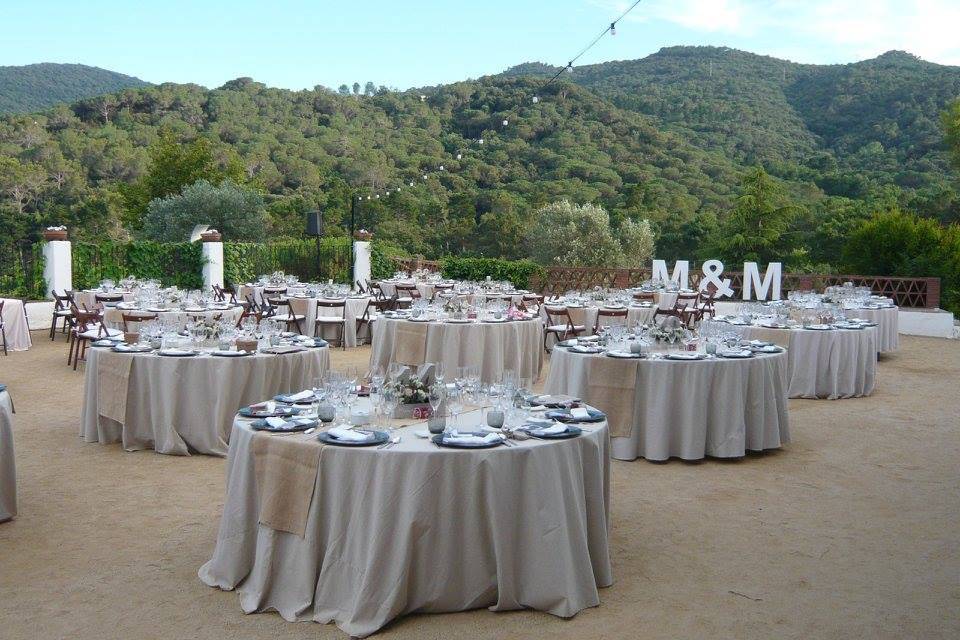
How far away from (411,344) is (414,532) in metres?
5.68

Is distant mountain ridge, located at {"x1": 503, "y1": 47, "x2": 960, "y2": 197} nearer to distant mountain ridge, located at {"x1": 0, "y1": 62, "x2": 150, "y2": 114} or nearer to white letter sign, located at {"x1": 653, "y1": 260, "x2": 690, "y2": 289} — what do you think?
white letter sign, located at {"x1": 653, "y1": 260, "x2": 690, "y2": 289}

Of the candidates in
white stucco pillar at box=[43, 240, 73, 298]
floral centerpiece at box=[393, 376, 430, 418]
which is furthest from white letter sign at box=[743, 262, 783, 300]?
floral centerpiece at box=[393, 376, 430, 418]

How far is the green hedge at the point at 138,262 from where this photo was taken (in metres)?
15.7

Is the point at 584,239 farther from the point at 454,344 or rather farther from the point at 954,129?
the point at 454,344

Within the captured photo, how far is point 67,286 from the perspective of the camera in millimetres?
15094

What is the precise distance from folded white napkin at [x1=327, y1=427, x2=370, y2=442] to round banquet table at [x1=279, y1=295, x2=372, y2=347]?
8.64m

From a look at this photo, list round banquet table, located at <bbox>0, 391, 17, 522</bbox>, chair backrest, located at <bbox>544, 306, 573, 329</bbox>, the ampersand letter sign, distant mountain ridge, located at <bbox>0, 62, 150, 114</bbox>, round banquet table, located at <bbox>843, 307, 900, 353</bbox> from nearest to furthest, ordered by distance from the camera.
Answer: round banquet table, located at <bbox>0, 391, 17, 522</bbox>, chair backrest, located at <bbox>544, 306, 573, 329</bbox>, round banquet table, located at <bbox>843, 307, 900, 353</bbox>, the ampersand letter sign, distant mountain ridge, located at <bbox>0, 62, 150, 114</bbox>

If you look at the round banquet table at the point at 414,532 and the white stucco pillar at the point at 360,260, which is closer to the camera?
the round banquet table at the point at 414,532

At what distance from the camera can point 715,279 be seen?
673 inches

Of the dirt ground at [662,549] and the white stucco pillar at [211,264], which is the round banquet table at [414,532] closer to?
the dirt ground at [662,549]

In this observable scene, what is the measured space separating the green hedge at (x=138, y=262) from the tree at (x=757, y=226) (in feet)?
63.8

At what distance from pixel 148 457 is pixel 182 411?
0.41 metres

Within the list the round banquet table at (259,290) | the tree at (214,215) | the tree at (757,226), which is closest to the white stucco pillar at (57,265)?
the round banquet table at (259,290)

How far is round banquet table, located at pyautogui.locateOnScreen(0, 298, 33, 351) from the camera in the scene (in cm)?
1176
